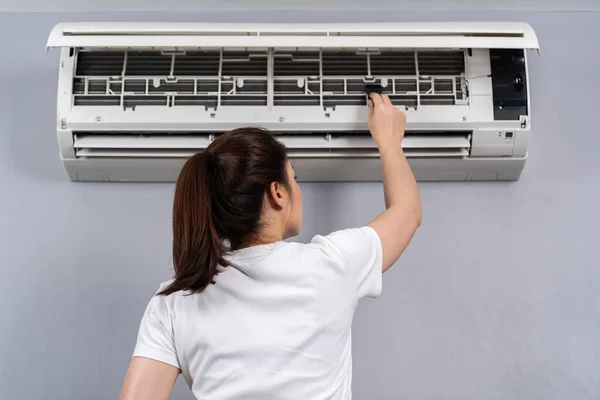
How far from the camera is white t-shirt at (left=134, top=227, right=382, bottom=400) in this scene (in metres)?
1.04

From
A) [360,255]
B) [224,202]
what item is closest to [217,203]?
[224,202]

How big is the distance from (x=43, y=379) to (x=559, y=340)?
123cm

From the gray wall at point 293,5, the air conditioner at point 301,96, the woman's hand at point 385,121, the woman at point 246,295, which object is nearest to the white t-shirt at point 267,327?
the woman at point 246,295

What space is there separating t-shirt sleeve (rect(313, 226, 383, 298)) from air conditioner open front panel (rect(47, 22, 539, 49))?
53 cm

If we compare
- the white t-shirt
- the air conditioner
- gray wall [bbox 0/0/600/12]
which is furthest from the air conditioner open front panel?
the white t-shirt

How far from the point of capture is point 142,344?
1104 millimetres

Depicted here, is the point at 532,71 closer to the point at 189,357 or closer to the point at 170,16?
the point at 170,16

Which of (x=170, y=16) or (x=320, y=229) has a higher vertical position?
(x=170, y=16)

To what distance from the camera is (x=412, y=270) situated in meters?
1.69

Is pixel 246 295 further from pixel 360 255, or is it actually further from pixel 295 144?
pixel 295 144

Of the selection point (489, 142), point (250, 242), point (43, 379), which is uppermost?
point (489, 142)

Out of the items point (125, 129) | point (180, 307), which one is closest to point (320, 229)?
point (125, 129)

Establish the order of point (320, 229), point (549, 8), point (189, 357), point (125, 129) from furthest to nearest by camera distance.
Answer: point (549, 8) < point (320, 229) < point (125, 129) < point (189, 357)

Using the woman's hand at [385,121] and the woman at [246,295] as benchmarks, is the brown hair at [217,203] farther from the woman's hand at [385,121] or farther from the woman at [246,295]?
the woman's hand at [385,121]
